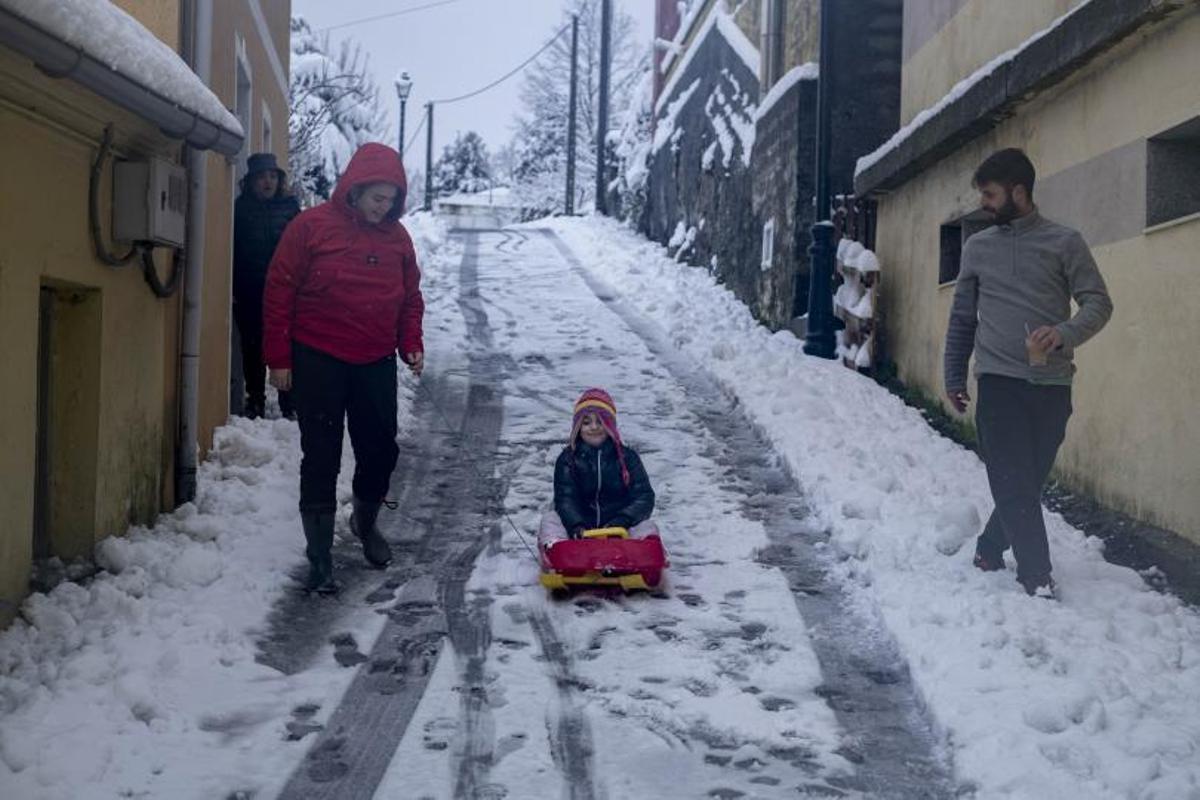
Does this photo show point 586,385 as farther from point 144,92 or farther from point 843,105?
point 144,92

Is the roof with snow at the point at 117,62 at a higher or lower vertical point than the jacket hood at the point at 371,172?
higher

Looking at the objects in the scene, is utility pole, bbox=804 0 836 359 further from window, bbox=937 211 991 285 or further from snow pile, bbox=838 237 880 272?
window, bbox=937 211 991 285

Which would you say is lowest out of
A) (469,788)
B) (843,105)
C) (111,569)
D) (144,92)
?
(469,788)

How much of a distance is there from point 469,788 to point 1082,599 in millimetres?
2590

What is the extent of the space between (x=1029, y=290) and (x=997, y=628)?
4.42ft

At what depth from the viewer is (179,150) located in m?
6.07

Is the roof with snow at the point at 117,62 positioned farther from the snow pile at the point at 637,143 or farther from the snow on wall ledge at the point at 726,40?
the snow pile at the point at 637,143

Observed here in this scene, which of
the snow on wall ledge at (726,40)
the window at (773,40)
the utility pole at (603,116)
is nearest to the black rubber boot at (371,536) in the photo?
the window at (773,40)

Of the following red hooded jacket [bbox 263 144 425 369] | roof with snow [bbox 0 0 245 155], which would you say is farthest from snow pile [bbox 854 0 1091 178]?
roof with snow [bbox 0 0 245 155]

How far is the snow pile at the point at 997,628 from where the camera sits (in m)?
3.41

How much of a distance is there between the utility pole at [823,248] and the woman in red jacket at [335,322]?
612cm

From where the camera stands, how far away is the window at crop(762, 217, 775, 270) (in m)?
13.2

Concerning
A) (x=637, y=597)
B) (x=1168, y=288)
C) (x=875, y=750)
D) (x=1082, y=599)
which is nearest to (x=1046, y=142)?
(x=1168, y=288)

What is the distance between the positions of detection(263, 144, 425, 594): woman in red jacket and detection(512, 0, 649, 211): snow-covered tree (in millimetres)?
42779
